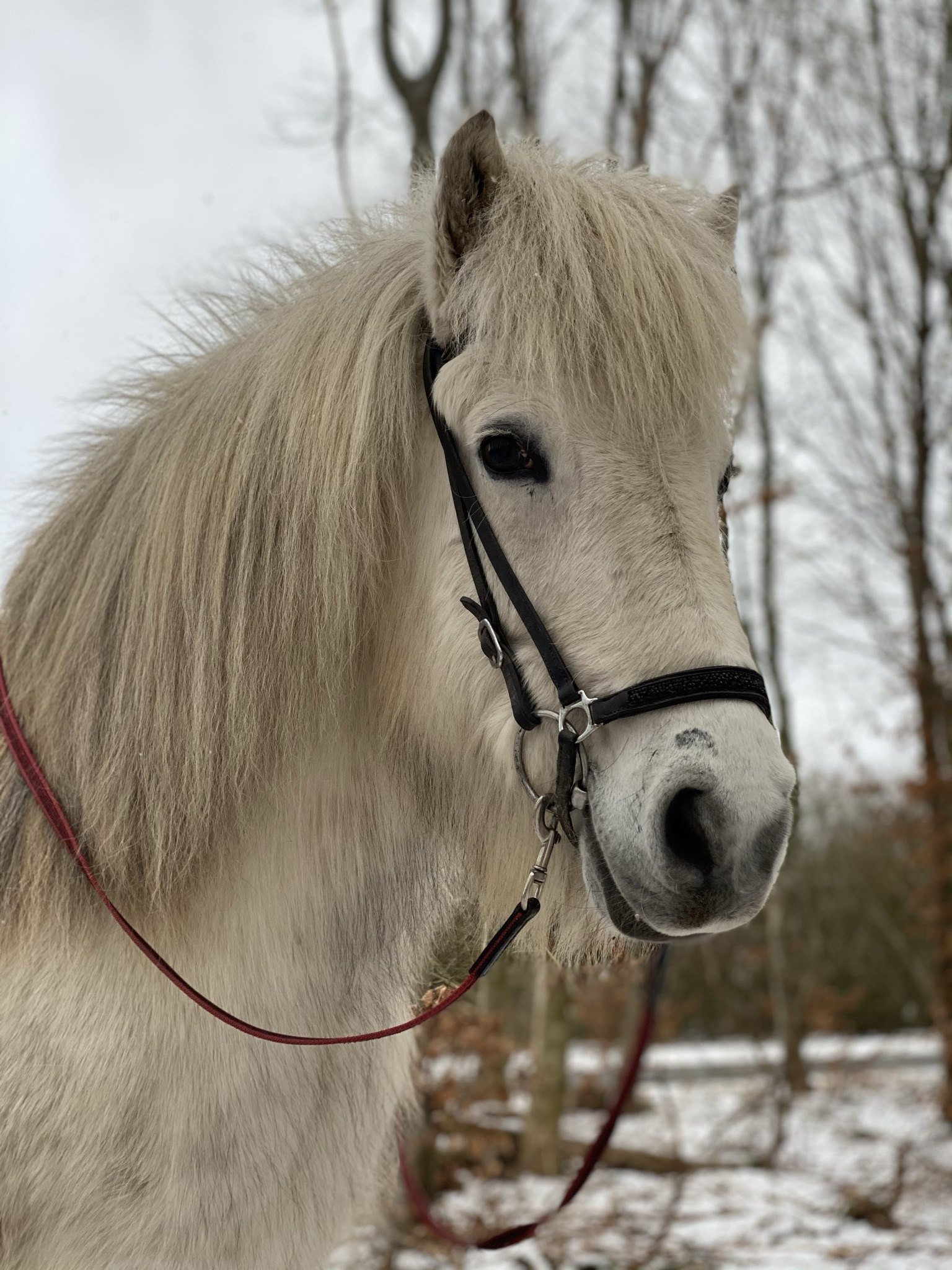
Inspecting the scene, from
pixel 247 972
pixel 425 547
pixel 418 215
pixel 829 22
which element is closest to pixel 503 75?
pixel 829 22

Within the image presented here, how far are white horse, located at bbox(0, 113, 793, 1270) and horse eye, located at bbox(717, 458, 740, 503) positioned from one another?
80 millimetres

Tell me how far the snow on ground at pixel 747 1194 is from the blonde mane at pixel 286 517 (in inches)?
118

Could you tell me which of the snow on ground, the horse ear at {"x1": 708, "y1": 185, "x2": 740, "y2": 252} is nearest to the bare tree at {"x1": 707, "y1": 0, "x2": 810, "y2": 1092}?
the snow on ground

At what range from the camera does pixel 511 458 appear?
5.87 ft

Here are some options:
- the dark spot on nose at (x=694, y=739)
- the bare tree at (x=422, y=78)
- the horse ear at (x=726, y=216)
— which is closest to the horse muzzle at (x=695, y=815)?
the dark spot on nose at (x=694, y=739)

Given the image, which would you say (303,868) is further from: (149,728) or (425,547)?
(425,547)

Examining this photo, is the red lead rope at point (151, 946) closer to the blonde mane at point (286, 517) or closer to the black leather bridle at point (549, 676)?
the blonde mane at point (286, 517)

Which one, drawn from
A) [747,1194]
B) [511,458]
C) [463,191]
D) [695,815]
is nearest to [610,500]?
[511,458]

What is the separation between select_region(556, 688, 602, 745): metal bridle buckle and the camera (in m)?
1.64

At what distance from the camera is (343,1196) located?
2.03 meters

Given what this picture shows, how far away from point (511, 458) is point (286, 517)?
448mm

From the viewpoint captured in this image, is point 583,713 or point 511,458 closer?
point 583,713

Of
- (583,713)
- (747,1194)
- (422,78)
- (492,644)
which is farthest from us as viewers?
(747,1194)

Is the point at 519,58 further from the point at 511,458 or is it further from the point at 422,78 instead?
the point at 511,458
